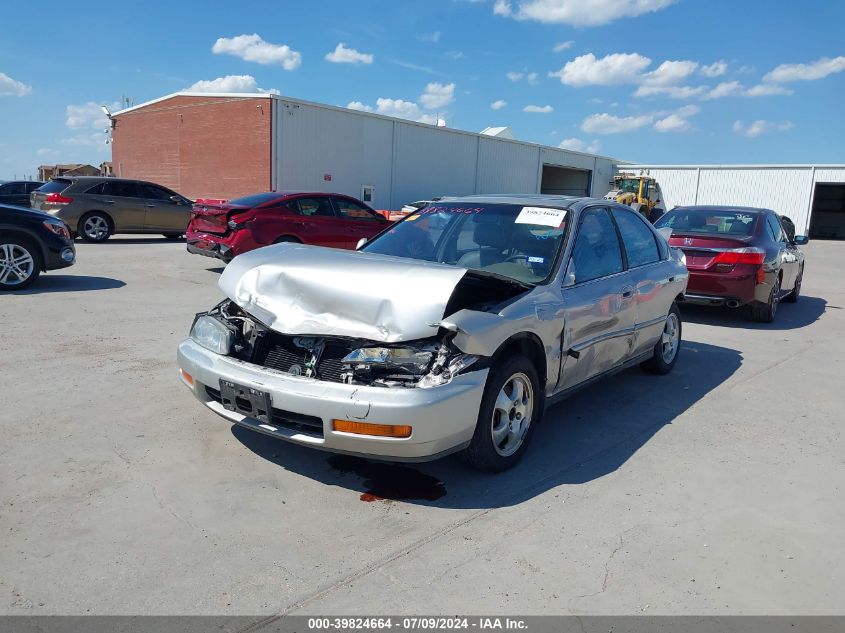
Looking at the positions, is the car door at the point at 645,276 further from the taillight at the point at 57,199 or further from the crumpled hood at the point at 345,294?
the taillight at the point at 57,199

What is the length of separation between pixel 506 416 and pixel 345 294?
3.92 feet

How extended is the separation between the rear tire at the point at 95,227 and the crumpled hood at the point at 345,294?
1285cm

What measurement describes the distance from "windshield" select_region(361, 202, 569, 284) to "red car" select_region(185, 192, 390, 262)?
231 inches

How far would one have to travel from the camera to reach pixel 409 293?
3496 millimetres

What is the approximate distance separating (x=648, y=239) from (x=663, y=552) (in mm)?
3416

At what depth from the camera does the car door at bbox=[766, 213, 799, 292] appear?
9.34m

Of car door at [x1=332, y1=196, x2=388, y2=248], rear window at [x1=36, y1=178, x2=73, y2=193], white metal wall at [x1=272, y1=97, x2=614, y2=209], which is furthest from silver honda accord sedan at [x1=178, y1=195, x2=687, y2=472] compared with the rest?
white metal wall at [x1=272, y1=97, x2=614, y2=209]

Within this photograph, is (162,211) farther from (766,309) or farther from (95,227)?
(766,309)

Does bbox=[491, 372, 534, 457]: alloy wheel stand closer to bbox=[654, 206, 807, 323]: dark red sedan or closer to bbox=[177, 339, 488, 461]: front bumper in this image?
bbox=[177, 339, 488, 461]: front bumper

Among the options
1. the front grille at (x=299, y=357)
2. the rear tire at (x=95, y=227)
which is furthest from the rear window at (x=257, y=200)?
the front grille at (x=299, y=357)

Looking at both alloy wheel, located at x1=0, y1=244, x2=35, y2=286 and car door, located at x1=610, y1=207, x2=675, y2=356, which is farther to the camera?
alloy wheel, located at x1=0, y1=244, x2=35, y2=286

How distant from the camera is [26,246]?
8805 mm

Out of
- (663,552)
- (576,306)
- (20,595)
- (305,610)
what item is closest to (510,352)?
(576,306)

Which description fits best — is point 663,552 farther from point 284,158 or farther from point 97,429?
point 284,158
